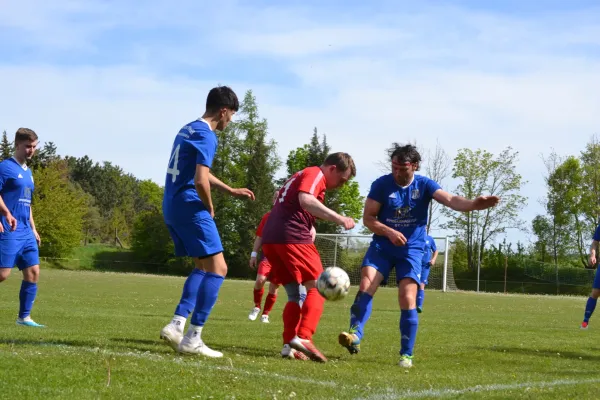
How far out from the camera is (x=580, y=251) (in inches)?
2404

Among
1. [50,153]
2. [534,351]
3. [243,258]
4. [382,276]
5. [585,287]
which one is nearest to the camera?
[382,276]

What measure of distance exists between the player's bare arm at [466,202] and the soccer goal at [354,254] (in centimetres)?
3165

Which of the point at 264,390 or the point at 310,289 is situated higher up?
the point at 310,289

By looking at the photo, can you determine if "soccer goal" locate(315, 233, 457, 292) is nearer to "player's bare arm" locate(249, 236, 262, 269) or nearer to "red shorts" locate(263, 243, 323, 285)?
"player's bare arm" locate(249, 236, 262, 269)

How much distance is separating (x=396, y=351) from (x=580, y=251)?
57023 mm

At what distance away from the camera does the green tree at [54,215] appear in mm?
63906

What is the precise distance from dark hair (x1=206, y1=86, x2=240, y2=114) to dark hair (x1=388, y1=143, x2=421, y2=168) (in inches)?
65.8

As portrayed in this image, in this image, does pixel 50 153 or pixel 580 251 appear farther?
pixel 50 153

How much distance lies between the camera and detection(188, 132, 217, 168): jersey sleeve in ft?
22.1

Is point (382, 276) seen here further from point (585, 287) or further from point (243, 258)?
point (243, 258)

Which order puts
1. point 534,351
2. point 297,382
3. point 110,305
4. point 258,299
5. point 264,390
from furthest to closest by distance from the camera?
point 110,305 → point 258,299 → point 534,351 → point 297,382 → point 264,390

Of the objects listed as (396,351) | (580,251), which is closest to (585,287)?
(580,251)

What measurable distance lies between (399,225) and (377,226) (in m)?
0.33

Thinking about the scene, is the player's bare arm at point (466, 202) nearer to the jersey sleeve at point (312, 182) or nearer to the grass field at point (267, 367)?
the jersey sleeve at point (312, 182)
